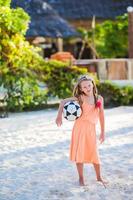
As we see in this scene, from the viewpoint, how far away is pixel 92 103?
695 cm

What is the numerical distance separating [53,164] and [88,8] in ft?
77.7

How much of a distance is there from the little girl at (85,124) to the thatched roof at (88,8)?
23953mm

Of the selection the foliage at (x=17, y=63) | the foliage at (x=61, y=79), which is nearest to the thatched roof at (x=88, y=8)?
the foliage at (x=61, y=79)

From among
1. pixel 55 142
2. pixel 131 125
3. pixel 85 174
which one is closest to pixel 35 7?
pixel 131 125

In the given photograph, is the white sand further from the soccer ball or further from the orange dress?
→ the soccer ball

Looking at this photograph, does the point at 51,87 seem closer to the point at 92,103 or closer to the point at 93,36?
the point at 92,103

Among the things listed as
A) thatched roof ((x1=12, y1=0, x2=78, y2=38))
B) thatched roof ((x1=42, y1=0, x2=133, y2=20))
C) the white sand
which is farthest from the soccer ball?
thatched roof ((x1=42, y1=0, x2=133, y2=20))

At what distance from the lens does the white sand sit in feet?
21.9

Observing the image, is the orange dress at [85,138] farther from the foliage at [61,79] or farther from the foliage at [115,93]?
the foliage at [115,93]

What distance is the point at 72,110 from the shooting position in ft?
22.3

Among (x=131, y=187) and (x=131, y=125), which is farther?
(x=131, y=125)

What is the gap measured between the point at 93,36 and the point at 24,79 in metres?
11.7

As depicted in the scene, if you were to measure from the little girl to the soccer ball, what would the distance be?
0.17 ft

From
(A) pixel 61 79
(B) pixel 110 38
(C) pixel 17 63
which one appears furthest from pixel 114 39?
(C) pixel 17 63
